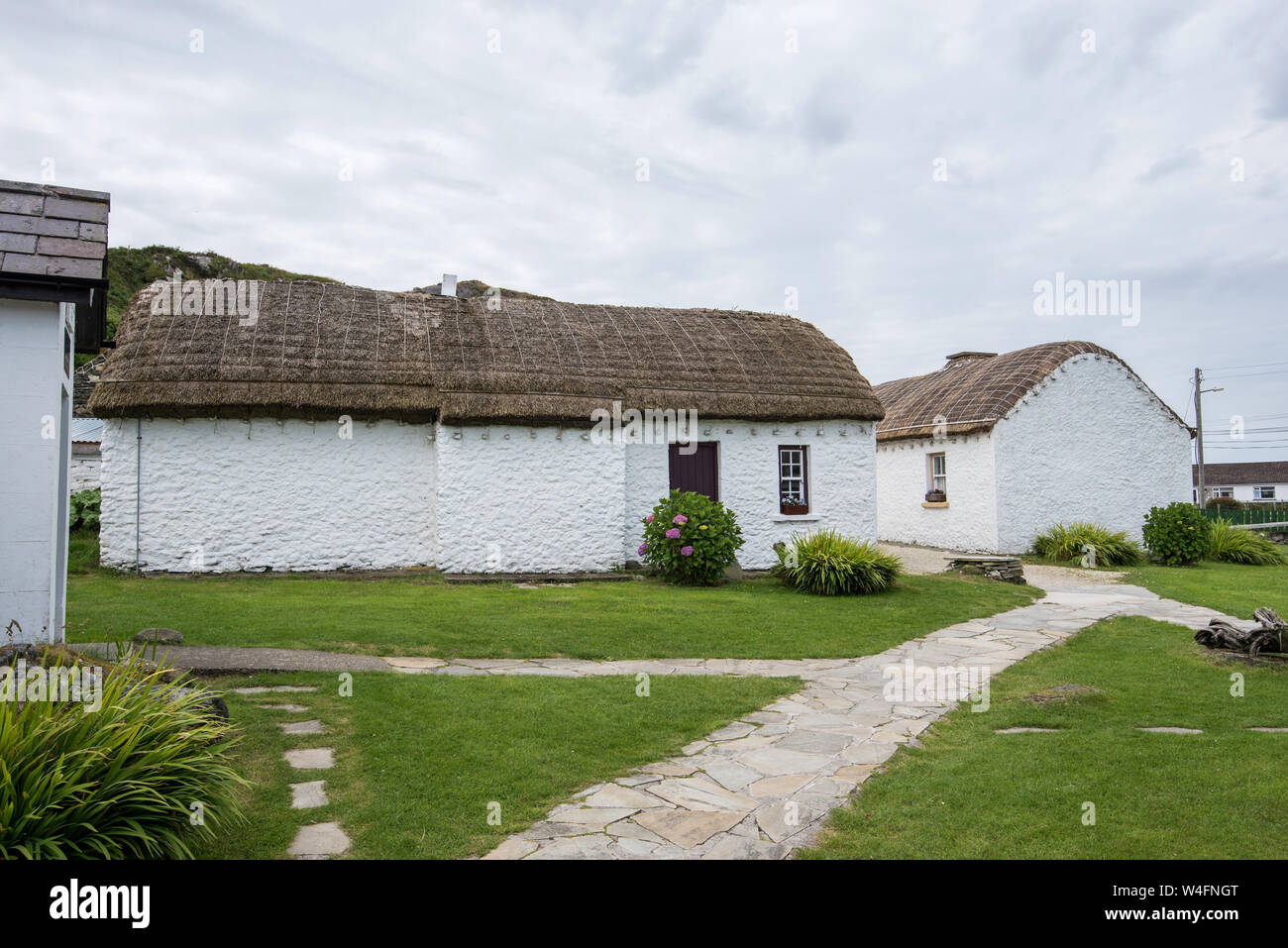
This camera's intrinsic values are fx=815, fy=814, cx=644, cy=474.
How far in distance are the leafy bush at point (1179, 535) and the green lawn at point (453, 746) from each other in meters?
16.2

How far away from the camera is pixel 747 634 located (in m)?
9.89

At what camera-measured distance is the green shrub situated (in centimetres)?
1991

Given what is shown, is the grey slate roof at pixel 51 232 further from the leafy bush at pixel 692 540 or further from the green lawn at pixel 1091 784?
the leafy bush at pixel 692 540

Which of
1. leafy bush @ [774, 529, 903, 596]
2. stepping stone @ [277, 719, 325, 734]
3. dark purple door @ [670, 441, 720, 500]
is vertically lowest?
stepping stone @ [277, 719, 325, 734]

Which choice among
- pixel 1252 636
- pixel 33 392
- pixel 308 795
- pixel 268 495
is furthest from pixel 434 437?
pixel 1252 636

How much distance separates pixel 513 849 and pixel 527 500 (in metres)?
11.3

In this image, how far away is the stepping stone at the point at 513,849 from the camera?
12.5 ft

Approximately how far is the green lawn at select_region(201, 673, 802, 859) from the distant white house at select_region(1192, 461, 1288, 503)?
56.7m

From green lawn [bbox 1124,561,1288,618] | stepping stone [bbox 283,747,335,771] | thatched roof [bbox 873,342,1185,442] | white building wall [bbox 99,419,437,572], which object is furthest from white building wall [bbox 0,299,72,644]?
thatched roof [bbox 873,342,1185,442]

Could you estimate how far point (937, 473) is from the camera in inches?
864

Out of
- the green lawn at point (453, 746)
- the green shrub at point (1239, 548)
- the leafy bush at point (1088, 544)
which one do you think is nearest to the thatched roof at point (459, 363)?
the leafy bush at point (1088, 544)

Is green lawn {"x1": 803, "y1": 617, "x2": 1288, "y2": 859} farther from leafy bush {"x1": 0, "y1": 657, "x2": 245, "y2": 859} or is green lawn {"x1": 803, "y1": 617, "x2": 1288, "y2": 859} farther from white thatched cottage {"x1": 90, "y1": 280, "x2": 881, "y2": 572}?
white thatched cottage {"x1": 90, "y1": 280, "x2": 881, "y2": 572}
